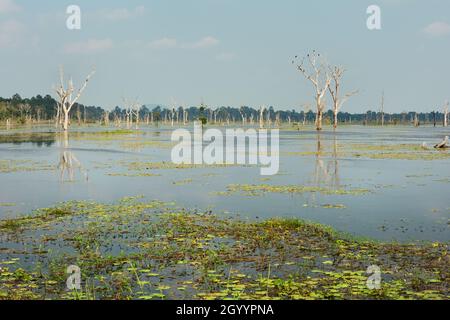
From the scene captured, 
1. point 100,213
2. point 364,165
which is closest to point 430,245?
point 100,213

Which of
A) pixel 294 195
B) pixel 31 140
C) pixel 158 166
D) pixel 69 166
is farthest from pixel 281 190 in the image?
pixel 31 140

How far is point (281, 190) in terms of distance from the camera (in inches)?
704

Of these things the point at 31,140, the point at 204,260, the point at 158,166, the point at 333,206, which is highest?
the point at 31,140

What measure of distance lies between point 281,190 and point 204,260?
30.1 feet

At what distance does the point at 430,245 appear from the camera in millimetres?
10086

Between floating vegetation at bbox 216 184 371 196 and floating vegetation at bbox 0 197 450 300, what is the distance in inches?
187

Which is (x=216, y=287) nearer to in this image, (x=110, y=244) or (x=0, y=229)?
(x=110, y=244)

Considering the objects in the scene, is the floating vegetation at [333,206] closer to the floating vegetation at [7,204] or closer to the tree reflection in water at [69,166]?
the floating vegetation at [7,204]

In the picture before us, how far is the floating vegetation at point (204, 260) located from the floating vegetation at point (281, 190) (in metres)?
4.75

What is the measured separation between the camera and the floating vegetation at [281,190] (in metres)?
17.3

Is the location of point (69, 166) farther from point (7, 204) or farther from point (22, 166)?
point (7, 204)

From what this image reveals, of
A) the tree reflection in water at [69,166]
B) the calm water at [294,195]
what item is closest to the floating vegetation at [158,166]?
the calm water at [294,195]

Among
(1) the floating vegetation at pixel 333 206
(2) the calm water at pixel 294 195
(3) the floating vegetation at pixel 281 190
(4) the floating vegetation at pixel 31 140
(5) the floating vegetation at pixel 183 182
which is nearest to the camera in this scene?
(2) the calm water at pixel 294 195

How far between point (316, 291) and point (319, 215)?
235 inches
